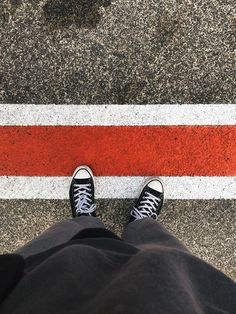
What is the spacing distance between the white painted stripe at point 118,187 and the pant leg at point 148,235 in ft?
0.72

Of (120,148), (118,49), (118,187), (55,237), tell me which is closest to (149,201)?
(118,187)

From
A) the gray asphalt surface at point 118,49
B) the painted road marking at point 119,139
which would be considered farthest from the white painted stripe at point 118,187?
the gray asphalt surface at point 118,49

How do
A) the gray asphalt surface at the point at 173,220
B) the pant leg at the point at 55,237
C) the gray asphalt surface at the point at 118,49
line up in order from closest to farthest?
the pant leg at the point at 55,237 → the gray asphalt surface at the point at 118,49 → the gray asphalt surface at the point at 173,220

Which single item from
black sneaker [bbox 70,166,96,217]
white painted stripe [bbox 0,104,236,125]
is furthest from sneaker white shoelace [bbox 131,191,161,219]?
white painted stripe [bbox 0,104,236,125]

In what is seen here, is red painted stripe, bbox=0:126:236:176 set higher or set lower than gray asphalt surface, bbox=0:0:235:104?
lower

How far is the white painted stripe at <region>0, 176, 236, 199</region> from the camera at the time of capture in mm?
2193

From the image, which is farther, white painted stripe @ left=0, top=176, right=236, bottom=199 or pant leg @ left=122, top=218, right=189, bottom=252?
white painted stripe @ left=0, top=176, right=236, bottom=199

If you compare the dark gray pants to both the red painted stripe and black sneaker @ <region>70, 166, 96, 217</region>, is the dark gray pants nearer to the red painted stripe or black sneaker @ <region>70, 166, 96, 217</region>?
black sneaker @ <region>70, 166, 96, 217</region>

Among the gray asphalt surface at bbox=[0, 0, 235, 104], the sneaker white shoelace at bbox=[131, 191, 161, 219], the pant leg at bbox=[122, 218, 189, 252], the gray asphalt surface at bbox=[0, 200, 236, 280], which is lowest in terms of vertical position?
the gray asphalt surface at bbox=[0, 200, 236, 280]

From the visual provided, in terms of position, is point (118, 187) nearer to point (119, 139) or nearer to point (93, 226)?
point (119, 139)

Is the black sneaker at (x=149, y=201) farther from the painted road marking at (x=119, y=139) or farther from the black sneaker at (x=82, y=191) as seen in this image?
the black sneaker at (x=82, y=191)

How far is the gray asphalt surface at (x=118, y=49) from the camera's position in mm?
2107

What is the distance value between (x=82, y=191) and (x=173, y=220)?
1.69 feet

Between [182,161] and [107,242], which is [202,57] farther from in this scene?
[107,242]
